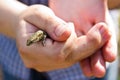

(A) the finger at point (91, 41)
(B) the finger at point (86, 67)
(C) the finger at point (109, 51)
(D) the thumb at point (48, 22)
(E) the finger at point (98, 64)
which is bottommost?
(B) the finger at point (86, 67)

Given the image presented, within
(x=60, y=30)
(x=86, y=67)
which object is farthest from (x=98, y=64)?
(x=60, y=30)

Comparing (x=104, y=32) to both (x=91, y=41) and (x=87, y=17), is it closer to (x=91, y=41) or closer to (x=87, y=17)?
(x=91, y=41)

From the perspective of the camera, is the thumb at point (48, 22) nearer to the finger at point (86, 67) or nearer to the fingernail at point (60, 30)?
the fingernail at point (60, 30)

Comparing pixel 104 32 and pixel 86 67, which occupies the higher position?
pixel 104 32

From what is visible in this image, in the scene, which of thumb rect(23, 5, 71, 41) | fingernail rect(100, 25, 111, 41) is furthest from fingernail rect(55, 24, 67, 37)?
fingernail rect(100, 25, 111, 41)

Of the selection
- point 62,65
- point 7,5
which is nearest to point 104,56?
point 62,65

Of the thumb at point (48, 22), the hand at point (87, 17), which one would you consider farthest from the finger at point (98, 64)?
the thumb at point (48, 22)

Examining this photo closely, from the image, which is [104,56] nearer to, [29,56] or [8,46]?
[29,56]

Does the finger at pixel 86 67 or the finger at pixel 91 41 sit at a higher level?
the finger at pixel 91 41
